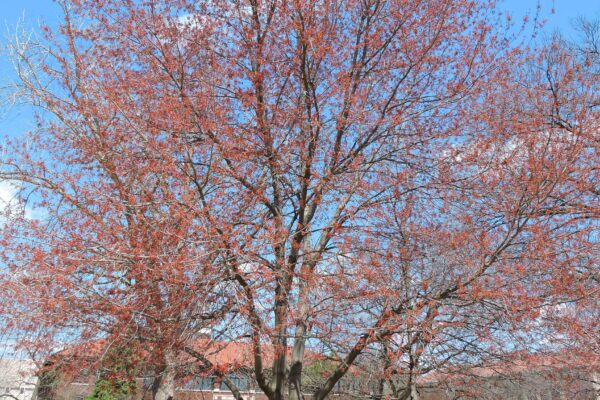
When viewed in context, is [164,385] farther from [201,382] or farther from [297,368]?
[297,368]

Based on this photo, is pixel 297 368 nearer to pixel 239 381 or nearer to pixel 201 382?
pixel 201 382

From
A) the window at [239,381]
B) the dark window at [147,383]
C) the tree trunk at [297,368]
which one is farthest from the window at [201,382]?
Result: the tree trunk at [297,368]

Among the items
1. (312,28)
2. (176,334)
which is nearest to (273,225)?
(176,334)

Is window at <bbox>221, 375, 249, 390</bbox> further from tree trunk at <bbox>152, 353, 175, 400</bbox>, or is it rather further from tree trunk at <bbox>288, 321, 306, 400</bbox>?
tree trunk at <bbox>288, 321, 306, 400</bbox>

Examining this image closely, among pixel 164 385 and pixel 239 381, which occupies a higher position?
pixel 239 381

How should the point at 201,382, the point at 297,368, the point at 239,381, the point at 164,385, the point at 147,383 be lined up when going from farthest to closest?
the point at 239,381 < the point at 147,383 < the point at 201,382 < the point at 164,385 < the point at 297,368

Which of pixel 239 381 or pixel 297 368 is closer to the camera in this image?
pixel 297 368

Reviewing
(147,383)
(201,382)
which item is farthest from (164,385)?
(147,383)

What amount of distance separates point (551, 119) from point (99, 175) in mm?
9723

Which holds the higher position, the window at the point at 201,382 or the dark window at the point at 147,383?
the dark window at the point at 147,383

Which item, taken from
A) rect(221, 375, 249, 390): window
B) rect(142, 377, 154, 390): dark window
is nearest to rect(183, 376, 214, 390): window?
Result: rect(221, 375, 249, 390): window

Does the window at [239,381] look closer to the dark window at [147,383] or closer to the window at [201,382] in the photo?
the window at [201,382]

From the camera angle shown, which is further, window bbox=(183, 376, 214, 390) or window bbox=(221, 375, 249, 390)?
window bbox=(221, 375, 249, 390)

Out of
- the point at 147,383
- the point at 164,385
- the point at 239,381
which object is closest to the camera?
the point at 164,385
